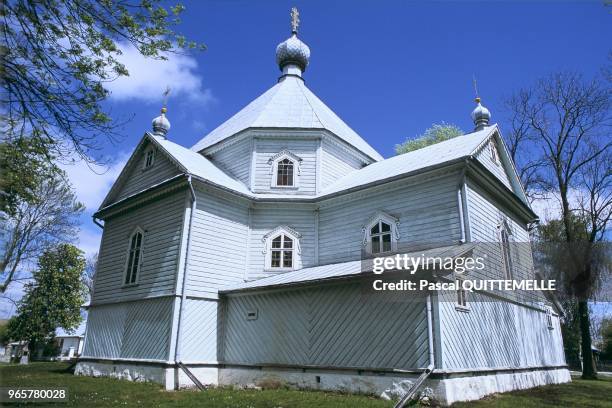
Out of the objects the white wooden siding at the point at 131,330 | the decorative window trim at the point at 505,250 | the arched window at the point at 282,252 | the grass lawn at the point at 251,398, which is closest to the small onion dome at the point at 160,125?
the white wooden siding at the point at 131,330

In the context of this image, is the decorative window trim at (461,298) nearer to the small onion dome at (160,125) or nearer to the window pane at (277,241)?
the window pane at (277,241)

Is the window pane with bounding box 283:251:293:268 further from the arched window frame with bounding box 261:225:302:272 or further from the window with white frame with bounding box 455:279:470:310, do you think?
the window with white frame with bounding box 455:279:470:310

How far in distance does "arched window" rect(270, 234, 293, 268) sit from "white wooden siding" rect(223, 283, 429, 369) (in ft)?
7.38

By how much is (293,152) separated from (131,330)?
9077 millimetres

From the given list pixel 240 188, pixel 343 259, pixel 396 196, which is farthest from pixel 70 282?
pixel 396 196

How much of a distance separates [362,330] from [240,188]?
7855 millimetres

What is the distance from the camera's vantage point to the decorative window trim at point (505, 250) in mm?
14508

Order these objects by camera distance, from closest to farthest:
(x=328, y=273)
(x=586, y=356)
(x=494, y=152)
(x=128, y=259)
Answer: (x=328, y=273), (x=128, y=259), (x=494, y=152), (x=586, y=356)

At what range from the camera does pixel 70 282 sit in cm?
3578

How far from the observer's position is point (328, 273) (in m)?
12.8

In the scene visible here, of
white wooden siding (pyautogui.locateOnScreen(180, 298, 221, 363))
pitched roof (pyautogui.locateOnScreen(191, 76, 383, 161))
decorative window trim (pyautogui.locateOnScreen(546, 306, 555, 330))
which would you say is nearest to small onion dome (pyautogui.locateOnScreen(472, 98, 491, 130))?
pitched roof (pyautogui.locateOnScreen(191, 76, 383, 161))

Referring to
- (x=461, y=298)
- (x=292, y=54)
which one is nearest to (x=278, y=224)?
(x=461, y=298)

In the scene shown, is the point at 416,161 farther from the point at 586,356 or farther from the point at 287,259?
the point at 586,356

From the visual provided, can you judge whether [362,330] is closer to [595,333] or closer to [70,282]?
[70,282]
